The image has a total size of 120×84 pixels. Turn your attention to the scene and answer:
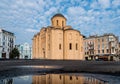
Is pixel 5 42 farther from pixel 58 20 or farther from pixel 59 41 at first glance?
pixel 59 41

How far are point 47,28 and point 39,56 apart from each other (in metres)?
9.71

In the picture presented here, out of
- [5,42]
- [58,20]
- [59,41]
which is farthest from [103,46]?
[5,42]

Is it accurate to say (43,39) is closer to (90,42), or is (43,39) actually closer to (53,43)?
(53,43)

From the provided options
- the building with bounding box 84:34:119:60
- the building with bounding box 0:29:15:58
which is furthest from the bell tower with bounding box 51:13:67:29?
the building with bounding box 84:34:119:60

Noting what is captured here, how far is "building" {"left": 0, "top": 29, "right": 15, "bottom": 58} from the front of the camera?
6856 centimetres

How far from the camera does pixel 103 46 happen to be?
249 feet

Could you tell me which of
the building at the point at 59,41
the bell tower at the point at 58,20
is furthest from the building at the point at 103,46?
the bell tower at the point at 58,20

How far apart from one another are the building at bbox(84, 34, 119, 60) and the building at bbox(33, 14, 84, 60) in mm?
18023

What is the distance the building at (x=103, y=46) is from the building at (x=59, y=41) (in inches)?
710

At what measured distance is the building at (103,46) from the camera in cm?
7388

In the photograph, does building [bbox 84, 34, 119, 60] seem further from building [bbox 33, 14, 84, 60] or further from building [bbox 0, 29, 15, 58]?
building [bbox 0, 29, 15, 58]

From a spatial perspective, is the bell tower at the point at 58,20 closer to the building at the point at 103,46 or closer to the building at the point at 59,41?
the building at the point at 59,41

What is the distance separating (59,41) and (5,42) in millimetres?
24567

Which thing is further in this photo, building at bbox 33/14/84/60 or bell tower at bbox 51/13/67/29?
bell tower at bbox 51/13/67/29
